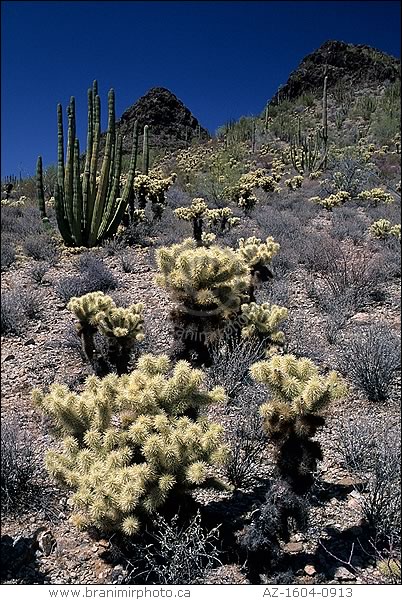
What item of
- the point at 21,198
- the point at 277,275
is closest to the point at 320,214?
the point at 277,275

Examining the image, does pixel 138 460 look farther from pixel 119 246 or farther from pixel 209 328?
pixel 119 246

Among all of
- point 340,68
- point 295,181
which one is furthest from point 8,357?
point 340,68

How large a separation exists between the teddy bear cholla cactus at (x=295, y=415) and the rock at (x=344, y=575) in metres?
0.47

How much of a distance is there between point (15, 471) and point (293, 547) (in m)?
1.84

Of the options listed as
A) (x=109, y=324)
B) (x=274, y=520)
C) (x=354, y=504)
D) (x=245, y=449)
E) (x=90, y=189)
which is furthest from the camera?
(x=90, y=189)

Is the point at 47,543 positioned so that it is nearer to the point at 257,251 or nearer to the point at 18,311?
the point at 18,311

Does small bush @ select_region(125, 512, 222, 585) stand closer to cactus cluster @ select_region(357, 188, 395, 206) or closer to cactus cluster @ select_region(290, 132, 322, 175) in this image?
cactus cluster @ select_region(290, 132, 322, 175)

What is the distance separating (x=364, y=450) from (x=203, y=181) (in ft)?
7.29

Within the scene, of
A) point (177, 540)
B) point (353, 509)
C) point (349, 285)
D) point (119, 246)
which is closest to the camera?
point (177, 540)

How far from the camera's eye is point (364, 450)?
3617 mm

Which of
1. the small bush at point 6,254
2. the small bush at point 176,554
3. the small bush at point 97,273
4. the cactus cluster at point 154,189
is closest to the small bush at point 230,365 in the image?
the small bush at point 97,273

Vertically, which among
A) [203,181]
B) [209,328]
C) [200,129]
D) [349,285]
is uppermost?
[200,129]

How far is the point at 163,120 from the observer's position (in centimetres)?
348

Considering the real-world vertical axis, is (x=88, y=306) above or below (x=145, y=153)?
below
